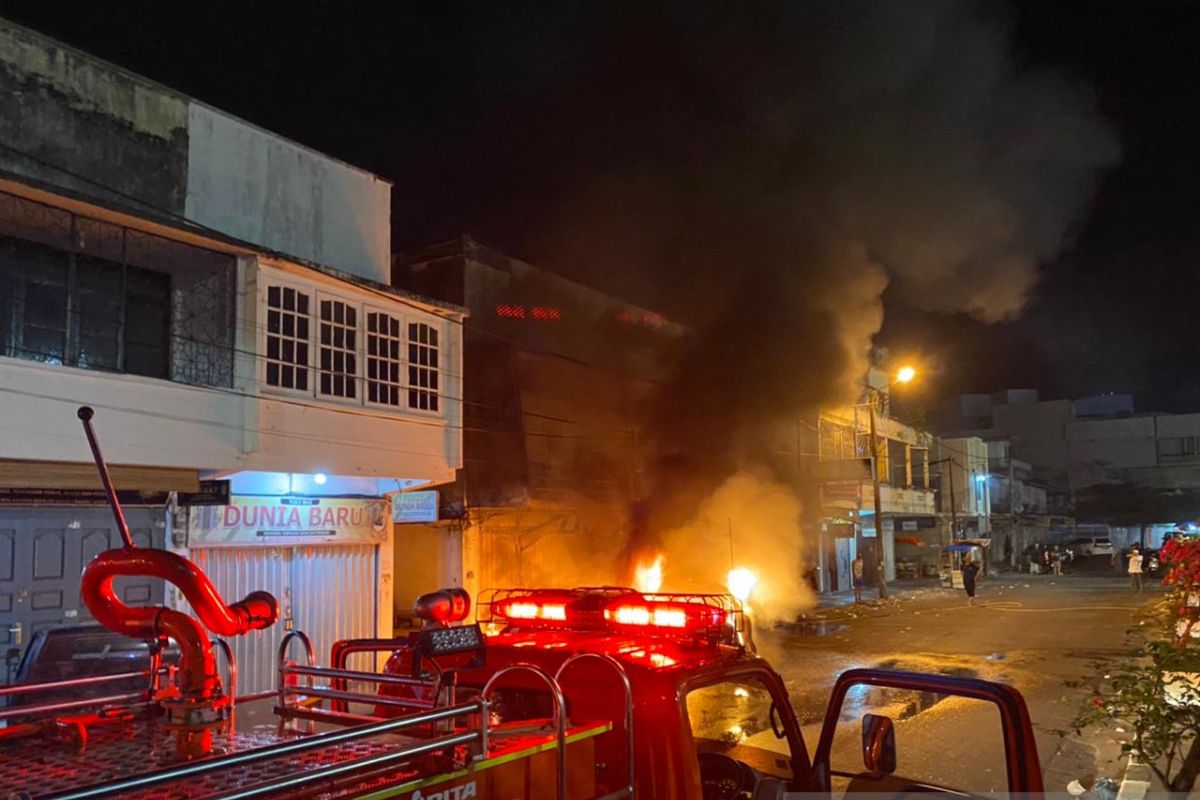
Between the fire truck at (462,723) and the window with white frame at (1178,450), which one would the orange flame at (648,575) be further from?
the window with white frame at (1178,450)

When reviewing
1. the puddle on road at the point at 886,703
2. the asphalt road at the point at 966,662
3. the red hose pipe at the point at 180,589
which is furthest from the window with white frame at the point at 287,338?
the puddle on road at the point at 886,703

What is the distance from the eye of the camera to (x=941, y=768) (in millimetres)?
8008

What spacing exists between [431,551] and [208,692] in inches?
512

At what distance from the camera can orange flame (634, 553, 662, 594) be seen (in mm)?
16797

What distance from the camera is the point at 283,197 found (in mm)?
11445

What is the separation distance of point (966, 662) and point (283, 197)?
1225 cm

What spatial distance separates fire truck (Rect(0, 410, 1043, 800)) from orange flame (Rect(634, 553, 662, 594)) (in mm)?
12614

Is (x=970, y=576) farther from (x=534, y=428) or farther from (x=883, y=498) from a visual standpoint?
(x=534, y=428)

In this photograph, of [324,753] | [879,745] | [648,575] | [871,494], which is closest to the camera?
[879,745]

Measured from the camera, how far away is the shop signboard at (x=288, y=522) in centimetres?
1069

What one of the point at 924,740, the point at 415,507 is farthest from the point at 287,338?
the point at 924,740

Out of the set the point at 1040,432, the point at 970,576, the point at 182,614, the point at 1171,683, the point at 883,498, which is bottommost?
the point at 970,576

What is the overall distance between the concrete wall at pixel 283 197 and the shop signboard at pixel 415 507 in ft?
12.6

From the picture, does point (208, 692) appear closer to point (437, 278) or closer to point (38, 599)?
point (38, 599)
